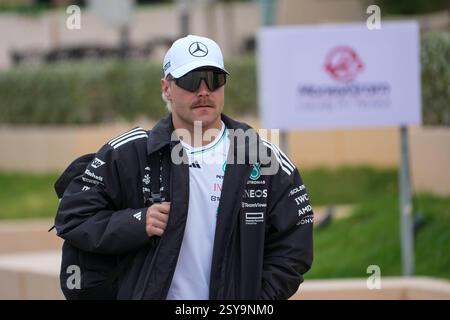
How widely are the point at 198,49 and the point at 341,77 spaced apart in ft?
15.6

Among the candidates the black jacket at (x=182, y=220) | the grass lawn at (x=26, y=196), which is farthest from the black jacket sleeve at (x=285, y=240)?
the grass lawn at (x=26, y=196)

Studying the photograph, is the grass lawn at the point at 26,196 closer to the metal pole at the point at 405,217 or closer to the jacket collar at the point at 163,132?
the metal pole at the point at 405,217

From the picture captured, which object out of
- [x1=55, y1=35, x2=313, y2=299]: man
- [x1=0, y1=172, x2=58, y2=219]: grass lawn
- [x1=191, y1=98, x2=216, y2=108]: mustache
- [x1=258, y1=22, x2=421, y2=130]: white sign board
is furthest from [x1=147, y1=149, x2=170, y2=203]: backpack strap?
[x1=0, y1=172, x2=58, y2=219]: grass lawn

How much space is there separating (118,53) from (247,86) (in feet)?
17.4

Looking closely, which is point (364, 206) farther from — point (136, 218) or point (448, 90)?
point (136, 218)

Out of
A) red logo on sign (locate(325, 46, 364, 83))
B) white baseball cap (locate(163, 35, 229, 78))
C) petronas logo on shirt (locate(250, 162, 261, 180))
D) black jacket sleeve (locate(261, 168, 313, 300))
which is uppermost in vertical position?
red logo on sign (locate(325, 46, 364, 83))

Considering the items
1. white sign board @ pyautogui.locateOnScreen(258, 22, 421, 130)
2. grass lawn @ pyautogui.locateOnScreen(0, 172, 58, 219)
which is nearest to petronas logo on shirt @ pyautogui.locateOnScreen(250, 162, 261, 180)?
white sign board @ pyautogui.locateOnScreen(258, 22, 421, 130)

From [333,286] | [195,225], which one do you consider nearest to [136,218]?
[195,225]

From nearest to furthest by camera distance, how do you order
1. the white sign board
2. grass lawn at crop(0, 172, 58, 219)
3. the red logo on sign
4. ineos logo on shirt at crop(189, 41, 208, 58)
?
ineos logo on shirt at crop(189, 41, 208, 58) → the white sign board → the red logo on sign → grass lawn at crop(0, 172, 58, 219)

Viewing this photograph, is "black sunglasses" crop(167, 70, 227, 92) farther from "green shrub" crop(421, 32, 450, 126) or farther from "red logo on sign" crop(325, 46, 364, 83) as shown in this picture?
"green shrub" crop(421, 32, 450, 126)

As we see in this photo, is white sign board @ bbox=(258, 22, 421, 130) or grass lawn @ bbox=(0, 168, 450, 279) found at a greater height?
white sign board @ bbox=(258, 22, 421, 130)

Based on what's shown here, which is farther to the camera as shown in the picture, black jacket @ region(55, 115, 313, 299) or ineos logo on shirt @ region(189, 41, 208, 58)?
ineos logo on shirt @ region(189, 41, 208, 58)

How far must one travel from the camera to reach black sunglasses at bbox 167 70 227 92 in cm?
463

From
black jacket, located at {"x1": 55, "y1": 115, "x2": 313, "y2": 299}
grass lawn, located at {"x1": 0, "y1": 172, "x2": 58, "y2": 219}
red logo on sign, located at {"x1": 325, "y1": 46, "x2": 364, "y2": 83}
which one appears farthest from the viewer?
grass lawn, located at {"x1": 0, "y1": 172, "x2": 58, "y2": 219}
